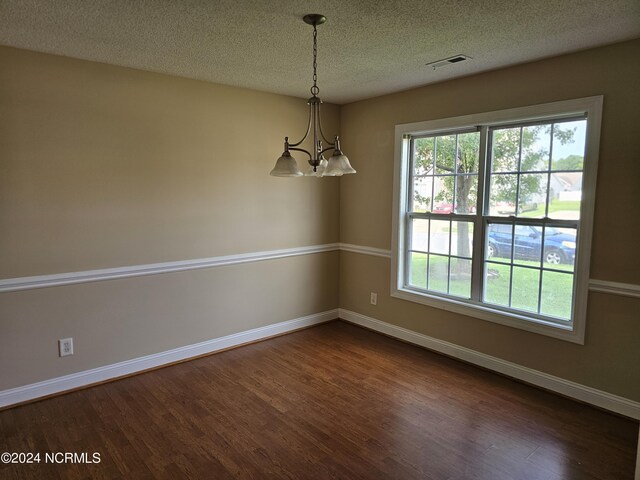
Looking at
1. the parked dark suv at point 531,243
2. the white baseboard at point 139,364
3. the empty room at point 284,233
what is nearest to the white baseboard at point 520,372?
the empty room at point 284,233

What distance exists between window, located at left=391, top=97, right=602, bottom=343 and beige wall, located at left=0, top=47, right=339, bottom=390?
120cm

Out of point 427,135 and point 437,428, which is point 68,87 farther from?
point 437,428

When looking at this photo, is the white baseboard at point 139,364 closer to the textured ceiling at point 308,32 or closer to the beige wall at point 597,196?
the beige wall at point 597,196

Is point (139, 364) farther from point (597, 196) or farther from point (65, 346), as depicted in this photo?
point (597, 196)

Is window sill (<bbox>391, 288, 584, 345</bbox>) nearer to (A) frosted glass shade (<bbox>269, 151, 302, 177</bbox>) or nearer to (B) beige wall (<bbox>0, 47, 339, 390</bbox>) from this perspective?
(B) beige wall (<bbox>0, 47, 339, 390</bbox>)

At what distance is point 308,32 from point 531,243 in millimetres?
2240

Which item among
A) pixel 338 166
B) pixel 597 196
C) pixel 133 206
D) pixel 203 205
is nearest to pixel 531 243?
pixel 597 196

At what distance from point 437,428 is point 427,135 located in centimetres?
252

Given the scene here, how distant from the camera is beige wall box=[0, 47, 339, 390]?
9.25ft

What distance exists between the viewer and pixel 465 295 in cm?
363

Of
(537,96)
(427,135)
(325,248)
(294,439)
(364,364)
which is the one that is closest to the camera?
(294,439)

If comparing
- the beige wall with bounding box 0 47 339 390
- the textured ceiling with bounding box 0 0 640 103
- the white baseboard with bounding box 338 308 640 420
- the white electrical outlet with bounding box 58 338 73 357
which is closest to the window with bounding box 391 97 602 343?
the white baseboard with bounding box 338 308 640 420

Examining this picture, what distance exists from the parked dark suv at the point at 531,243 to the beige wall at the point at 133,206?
194 centimetres

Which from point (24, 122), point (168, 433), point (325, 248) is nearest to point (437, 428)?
point (168, 433)
